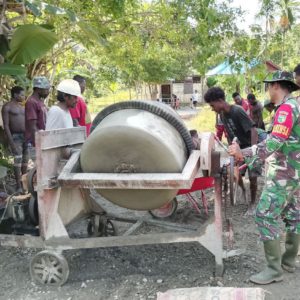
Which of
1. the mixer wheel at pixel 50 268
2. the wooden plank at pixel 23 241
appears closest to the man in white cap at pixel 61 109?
the wooden plank at pixel 23 241

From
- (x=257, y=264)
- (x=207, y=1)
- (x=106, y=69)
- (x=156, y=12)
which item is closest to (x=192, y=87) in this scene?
(x=106, y=69)

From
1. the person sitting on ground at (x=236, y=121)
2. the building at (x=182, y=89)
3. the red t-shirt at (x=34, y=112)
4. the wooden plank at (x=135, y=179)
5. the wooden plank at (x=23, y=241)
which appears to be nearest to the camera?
the wooden plank at (x=135, y=179)

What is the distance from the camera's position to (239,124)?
5164mm

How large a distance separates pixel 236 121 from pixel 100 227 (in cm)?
207

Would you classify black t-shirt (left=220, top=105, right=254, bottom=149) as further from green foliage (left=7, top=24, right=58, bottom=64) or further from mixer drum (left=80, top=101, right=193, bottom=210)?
green foliage (left=7, top=24, right=58, bottom=64)

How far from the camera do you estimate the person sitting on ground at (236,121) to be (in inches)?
192

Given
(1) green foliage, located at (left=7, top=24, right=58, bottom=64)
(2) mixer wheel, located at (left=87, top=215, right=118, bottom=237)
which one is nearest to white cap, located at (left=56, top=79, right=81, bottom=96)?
(1) green foliage, located at (left=7, top=24, right=58, bottom=64)

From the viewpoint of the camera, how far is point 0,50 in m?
5.43

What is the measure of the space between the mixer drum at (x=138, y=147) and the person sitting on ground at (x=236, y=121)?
5.04 ft

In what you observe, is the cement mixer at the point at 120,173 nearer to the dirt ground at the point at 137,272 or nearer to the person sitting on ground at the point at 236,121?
the dirt ground at the point at 137,272

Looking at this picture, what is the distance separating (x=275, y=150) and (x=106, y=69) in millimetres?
16535

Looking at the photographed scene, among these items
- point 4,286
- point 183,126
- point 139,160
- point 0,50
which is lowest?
point 4,286

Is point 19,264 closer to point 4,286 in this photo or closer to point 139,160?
point 4,286

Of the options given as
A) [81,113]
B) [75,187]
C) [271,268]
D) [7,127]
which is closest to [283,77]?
[271,268]
